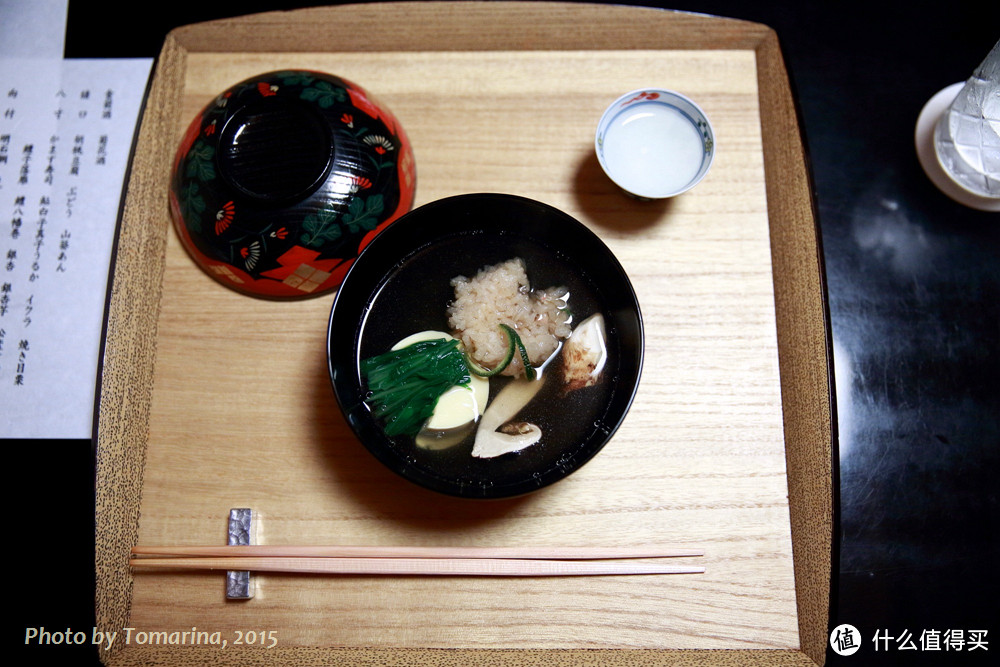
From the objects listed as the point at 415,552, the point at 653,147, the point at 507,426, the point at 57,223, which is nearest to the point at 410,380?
the point at 507,426

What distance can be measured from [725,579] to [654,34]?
1.16m

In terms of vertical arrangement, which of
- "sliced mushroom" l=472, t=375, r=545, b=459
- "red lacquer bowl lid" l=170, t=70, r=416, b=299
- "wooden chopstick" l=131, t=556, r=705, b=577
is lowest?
"wooden chopstick" l=131, t=556, r=705, b=577

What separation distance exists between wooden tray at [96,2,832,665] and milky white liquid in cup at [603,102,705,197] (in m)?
0.07

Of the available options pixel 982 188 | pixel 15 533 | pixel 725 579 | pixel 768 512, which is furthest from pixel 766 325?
pixel 15 533

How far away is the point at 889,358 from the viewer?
57.9 inches

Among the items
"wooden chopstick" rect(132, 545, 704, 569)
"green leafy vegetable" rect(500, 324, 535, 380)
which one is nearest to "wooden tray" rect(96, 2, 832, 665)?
"wooden chopstick" rect(132, 545, 704, 569)

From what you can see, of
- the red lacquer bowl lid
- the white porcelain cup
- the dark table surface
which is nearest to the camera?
the red lacquer bowl lid

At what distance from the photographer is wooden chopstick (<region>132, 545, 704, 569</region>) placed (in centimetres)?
119

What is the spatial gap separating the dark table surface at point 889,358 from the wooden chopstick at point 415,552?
0.37 meters

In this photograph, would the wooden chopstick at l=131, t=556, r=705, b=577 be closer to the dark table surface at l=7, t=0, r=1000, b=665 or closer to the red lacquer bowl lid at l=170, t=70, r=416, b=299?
the dark table surface at l=7, t=0, r=1000, b=665

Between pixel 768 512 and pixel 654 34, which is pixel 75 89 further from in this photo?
pixel 768 512

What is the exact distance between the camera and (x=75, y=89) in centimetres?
162

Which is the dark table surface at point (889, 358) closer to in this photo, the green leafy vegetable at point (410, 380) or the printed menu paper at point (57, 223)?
the printed menu paper at point (57, 223)

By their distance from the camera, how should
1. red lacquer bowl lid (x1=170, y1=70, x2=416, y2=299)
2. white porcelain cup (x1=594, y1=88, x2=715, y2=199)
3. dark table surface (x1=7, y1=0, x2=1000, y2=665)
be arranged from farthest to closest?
dark table surface (x1=7, y1=0, x2=1000, y2=665) < white porcelain cup (x1=594, y1=88, x2=715, y2=199) < red lacquer bowl lid (x1=170, y1=70, x2=416, y2=299)
